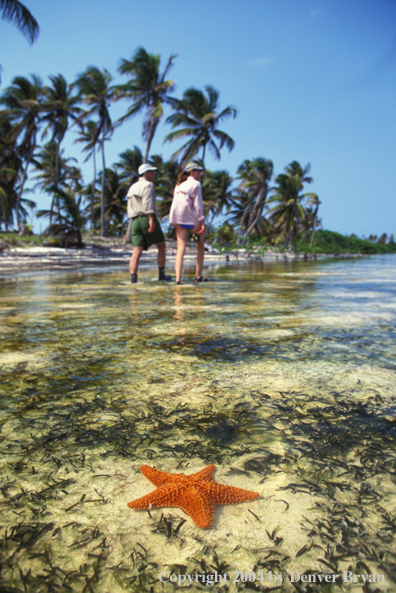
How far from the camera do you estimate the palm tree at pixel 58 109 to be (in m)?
33.1

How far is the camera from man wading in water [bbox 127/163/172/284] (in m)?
6.04

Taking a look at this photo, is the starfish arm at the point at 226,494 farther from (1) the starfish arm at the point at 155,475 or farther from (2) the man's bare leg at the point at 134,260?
(2) the man's bare leg at the point at 134,260

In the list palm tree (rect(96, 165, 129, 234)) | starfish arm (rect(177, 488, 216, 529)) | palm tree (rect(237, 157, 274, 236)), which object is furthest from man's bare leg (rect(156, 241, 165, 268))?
palm tree (rect(96, 165, 129, 234))

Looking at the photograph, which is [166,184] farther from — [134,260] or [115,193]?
[134,260]

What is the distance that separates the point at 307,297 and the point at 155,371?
10.5ft

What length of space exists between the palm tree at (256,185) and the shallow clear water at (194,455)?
37746 mm

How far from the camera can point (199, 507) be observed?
85cm

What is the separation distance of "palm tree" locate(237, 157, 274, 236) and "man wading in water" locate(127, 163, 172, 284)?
110 feet

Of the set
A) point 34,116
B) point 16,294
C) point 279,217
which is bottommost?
point 16,294

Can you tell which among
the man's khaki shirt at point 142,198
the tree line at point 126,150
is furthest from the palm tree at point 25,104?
the man's khaki shirt at point 142,198

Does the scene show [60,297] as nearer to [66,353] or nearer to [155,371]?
[66,353]

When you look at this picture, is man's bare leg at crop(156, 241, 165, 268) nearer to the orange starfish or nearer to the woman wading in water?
the woman wading in water

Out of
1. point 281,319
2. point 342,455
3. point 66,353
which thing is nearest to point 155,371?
point 66,353

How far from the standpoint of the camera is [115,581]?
70cm
